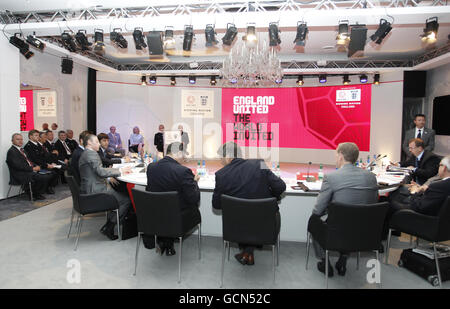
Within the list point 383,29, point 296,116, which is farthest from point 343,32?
point 296,116

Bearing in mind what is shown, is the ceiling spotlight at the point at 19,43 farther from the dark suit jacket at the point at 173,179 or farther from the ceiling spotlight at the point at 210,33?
the dark suit jacket at the point at 173,179

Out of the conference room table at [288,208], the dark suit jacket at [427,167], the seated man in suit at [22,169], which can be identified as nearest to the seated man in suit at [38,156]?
the seated man in suit at [22,169]

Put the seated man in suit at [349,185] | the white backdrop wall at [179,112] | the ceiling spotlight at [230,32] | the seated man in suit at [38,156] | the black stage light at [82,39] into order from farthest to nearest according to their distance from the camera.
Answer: the white backdrop wall at [179,112] → the seated man in suit at [38,156] → the black stage light at [82,39] → the ceiling spotlight at [230,32] → the seated man in suit at [349,185]

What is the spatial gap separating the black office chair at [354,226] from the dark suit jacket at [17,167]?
5.65m

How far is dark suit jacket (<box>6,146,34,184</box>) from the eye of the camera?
559cm

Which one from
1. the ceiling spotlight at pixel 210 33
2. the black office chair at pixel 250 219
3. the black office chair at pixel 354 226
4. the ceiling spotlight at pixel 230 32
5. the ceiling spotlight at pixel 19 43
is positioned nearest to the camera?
the black office chair at pixel 354 226

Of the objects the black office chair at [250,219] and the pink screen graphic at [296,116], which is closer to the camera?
the black office chair at [250,219]

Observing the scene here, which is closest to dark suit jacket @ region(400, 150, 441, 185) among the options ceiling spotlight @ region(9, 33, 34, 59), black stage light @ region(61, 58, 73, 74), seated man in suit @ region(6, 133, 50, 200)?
seated man in suit @ region(6, 133, 50, 200)

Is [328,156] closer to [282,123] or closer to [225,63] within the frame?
[282,123]

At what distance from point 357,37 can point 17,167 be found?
6505 millimetres

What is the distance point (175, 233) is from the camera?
2793mm

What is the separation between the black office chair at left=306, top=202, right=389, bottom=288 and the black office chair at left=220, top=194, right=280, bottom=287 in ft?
1.59

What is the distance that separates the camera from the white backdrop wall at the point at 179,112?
9211 millimetres
